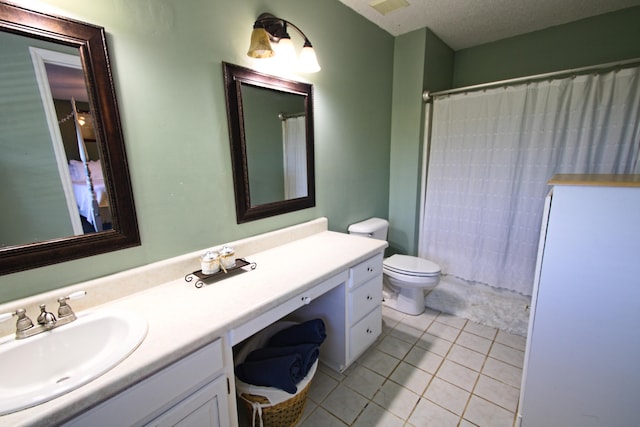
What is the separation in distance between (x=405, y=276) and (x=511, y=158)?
1.39m

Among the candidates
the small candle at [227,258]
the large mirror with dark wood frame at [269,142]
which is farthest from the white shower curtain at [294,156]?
the small candle at [227,258]

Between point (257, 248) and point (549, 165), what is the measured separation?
2.38 m

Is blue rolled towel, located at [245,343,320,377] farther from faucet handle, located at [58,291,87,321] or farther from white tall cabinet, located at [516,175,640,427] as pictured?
white tall cabinet, located at [516,175,640,427]

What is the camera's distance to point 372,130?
2.50 metres

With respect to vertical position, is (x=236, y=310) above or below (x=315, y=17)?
below

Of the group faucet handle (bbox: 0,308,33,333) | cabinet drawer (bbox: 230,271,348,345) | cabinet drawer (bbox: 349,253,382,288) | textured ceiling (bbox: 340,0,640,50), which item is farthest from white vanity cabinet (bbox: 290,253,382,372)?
textured ceiling (bbox: 340,0,640,50)

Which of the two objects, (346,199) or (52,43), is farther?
(346,199)

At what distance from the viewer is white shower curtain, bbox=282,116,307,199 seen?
179 centimetres

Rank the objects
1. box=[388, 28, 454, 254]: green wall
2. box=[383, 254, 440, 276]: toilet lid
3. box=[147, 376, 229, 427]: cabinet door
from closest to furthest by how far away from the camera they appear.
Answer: box=[147, 376, 229, 427]: cabinet door → box=[383, 254, 440, 276]: toilet lid → box=[388, 28, 454, 254]: green wall

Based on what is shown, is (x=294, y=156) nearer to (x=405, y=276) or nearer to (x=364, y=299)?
(x=364, y=299)

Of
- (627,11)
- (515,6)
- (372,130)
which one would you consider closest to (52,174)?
(372,130)

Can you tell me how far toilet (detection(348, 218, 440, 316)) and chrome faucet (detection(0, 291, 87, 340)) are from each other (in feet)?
5.86

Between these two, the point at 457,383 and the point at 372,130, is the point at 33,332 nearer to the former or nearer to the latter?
the point at 457,383

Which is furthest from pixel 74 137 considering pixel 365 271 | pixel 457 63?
pixel 457 63
